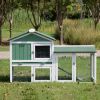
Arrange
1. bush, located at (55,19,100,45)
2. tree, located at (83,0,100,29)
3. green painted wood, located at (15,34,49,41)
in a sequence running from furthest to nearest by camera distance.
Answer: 1. tree, located at (83,0,100,29)
2. bush, located at (55,19,100,45)
3. green painted wood, located at (15,34,49,41)

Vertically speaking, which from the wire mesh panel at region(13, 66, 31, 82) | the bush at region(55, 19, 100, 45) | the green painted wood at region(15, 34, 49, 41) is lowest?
the wire mesh panel at region(13, 66, 31, 82)

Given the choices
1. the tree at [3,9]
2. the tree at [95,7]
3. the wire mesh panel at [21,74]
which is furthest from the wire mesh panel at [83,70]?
the tree at [95,7]

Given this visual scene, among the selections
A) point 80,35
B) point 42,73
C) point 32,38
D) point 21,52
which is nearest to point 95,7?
point 80,35

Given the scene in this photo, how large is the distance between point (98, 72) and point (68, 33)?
1139 centimetres

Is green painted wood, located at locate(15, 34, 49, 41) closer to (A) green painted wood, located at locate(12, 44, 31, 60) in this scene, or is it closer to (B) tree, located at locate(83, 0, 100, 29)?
(A) green painted wood, located at locate(12, 44, 31, 60)

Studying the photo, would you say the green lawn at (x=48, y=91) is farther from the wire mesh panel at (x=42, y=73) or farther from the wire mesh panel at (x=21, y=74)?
the wire mesh panel at (x=42, y=73)

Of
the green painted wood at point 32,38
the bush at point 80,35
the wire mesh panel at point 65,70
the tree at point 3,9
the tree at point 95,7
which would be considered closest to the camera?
the green painted wood at point 32,38

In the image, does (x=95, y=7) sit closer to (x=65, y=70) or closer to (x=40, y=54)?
(x=65, y=70)

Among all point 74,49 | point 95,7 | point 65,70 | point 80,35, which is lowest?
point 65,70

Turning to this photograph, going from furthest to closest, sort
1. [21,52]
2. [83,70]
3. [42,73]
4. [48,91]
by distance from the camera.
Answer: [83,70], [42,73], [21,52], [48,91]

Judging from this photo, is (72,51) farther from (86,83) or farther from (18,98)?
(18,98)

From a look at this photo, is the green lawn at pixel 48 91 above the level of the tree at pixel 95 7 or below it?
below

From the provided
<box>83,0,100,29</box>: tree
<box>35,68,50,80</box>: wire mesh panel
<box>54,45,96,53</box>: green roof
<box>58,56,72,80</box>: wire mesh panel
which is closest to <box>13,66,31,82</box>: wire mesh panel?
<box>35,68,50,80</box>: wire mesh panel

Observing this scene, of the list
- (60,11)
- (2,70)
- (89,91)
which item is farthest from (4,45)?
(89,91)
